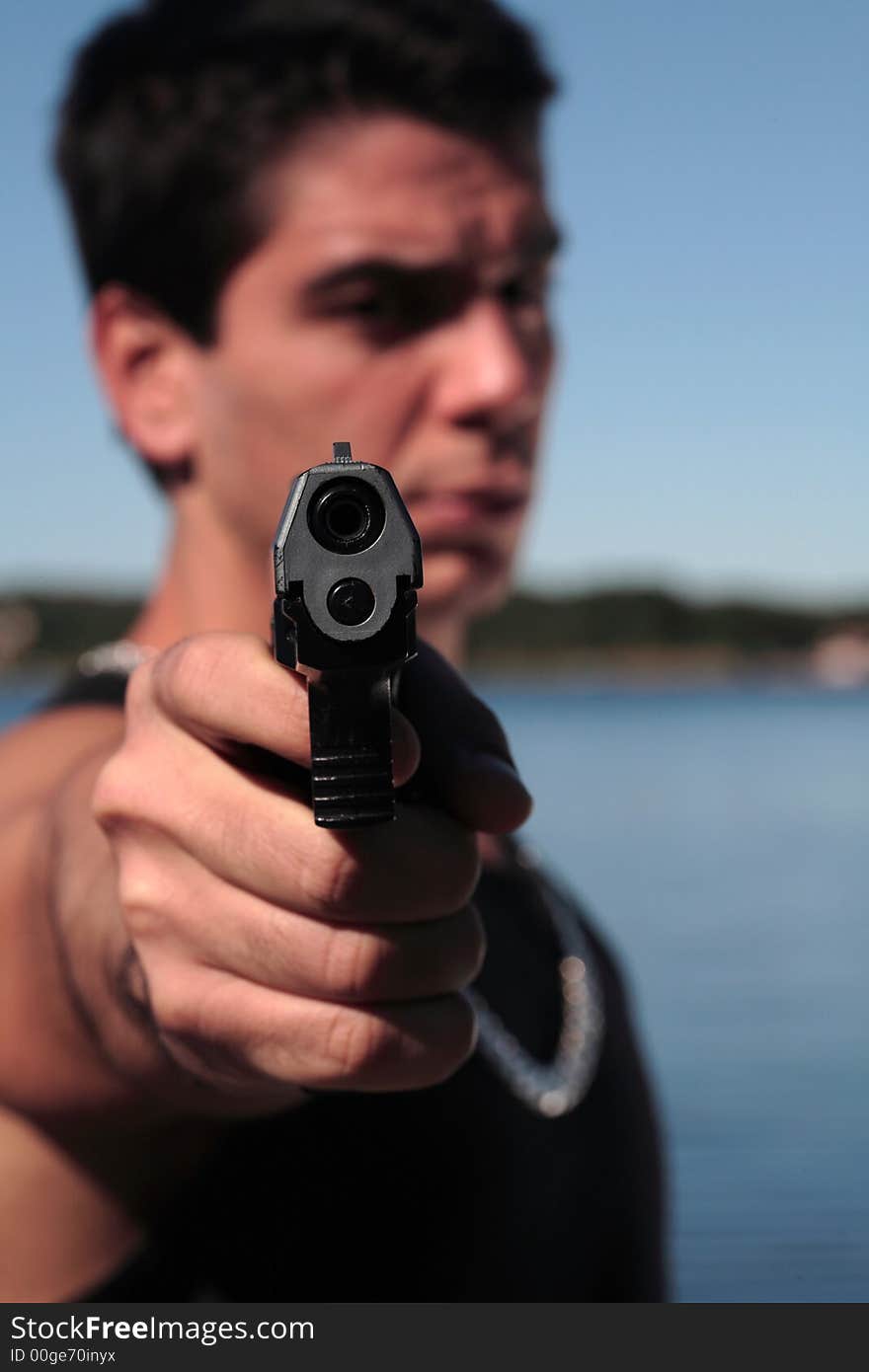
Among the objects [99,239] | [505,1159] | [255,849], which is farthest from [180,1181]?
[99,239]

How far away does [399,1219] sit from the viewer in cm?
190

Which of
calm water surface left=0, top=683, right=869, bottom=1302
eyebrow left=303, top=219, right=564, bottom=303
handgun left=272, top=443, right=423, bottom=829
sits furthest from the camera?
calm water surface left=0, top=683, right=869, bottom=1302

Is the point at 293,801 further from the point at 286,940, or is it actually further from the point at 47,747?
the point at 47,747

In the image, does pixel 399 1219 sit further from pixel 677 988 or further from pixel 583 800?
pixel 583 800

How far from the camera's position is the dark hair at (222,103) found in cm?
233

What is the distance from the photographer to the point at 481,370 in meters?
2.30

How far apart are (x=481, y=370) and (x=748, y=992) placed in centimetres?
1053

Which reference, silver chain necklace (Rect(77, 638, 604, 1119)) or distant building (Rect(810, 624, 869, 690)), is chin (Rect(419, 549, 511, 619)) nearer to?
silver chain necklace (Rect(77, 638, 604, 1119))

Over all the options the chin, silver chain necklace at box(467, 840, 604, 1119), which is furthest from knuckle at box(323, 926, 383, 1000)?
the chin

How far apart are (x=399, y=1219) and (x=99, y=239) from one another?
77.7 inches

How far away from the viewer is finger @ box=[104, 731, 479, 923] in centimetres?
104

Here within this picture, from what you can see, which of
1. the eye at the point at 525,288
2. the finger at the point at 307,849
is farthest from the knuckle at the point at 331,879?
the eye at the point at 525,288

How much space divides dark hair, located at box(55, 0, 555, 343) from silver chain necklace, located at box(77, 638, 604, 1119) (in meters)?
0.67

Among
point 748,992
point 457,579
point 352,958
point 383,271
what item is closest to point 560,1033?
point 457,579
